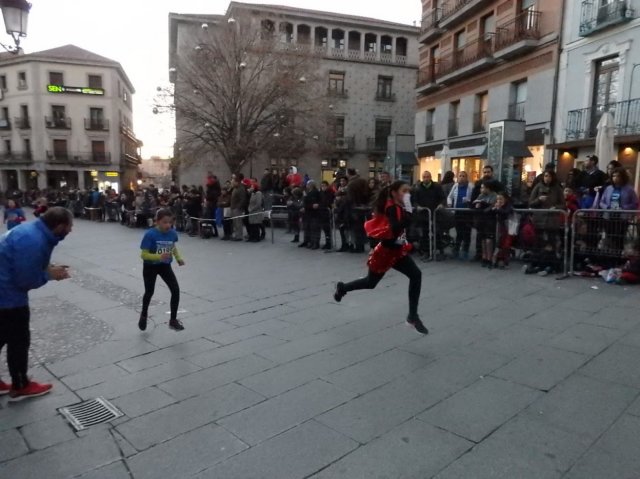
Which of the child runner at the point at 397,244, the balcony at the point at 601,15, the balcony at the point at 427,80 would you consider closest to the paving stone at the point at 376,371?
the child runner at the point at 397,244

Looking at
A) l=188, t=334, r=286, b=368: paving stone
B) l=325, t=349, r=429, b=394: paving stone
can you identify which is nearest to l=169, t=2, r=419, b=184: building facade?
l=188, t=334, r=286, b=368: paving stone

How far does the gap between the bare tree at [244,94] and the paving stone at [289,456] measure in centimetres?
2252

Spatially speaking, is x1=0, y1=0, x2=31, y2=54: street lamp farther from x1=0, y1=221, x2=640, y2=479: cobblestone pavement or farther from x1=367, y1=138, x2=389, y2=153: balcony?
x1=367, y1=138, x2=389, y2=153: balcony

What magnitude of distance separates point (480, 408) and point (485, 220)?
5751 millimetres

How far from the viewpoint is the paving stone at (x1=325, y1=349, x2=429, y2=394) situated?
365 cm

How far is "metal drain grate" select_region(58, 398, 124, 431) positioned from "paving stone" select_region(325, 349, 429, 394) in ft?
5.43

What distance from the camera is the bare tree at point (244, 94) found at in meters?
24.2

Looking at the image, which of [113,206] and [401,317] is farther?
[113,206]

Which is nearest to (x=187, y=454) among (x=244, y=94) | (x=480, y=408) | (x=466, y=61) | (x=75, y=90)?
(x=480, y=408)

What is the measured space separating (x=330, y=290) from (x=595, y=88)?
51.7ft

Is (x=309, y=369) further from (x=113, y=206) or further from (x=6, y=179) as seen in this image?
(x=6, y=179)

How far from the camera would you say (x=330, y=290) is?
273 inches

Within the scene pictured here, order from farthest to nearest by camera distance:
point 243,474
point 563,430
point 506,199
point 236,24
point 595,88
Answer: point 236,24, point 595,88, point 506,199, point 563,430, point 243,474

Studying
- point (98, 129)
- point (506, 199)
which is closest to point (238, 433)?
point (506, 199)
